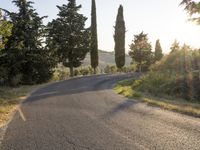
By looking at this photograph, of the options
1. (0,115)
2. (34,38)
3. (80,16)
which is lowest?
(0,115)

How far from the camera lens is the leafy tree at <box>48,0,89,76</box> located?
1647 inches

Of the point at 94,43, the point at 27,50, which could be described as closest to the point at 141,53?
the point at 94,43

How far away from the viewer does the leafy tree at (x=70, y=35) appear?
41.8 metres

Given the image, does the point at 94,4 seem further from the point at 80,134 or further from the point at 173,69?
the point at 80,134

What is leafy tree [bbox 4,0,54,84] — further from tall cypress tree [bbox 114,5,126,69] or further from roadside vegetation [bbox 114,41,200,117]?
tall cypress tree [bbox 114,5,126,69]

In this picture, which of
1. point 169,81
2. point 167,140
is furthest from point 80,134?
point 169,81

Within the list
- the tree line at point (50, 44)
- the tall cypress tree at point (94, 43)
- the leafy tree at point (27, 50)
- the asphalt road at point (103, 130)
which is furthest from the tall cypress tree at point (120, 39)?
the asphalt road at point (103, 130)

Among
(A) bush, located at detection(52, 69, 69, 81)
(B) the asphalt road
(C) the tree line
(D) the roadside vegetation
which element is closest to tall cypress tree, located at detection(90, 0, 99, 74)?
(C) the tree line

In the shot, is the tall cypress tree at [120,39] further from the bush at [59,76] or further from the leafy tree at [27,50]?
the leafy tree at [27,50]

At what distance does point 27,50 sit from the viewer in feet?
104

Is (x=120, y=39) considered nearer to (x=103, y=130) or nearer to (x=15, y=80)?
(x=15, y=80)

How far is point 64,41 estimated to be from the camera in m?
41.9

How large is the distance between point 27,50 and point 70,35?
1113 cm

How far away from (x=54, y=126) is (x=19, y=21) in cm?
2326
